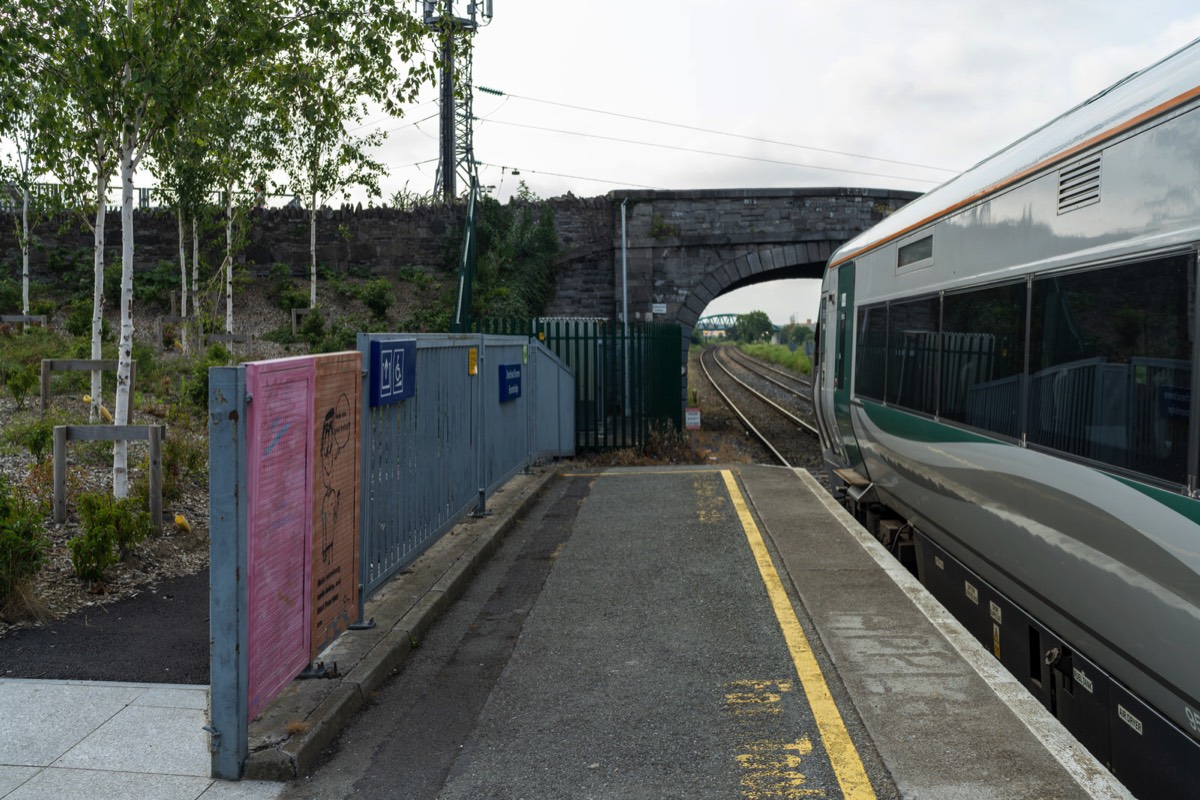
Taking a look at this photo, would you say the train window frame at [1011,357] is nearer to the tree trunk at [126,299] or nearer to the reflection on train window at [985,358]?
the reflection on train window at [985,358]

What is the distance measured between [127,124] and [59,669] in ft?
17.2

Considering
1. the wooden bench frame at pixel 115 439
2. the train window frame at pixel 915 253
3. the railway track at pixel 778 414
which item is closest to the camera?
the train window frame at pixel 915 253

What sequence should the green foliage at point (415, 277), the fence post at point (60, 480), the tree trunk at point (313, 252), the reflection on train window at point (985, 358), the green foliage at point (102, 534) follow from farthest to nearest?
the green foliage at point (415, 277)
the tree trunk at point (313, 252)
the fence post at point (60, 480)
the green foliage at point (102, 534)
the reflection on train window at point (985, 358)

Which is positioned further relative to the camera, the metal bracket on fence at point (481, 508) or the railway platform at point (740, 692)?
the metal bracket on fence at point (481, 508)

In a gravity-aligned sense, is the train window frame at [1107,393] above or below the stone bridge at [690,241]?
→ below

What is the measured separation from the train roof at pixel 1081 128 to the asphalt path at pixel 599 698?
2842 mm

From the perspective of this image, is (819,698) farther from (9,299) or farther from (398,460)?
(9,299)

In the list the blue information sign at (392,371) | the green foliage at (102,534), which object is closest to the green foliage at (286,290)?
the green foliage at (102,534)

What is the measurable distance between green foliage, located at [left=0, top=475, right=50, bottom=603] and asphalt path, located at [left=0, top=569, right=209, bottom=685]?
0.36 m

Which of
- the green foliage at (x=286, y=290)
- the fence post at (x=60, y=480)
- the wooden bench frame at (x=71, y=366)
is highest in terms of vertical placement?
the green foliage at (x=286, y=290)

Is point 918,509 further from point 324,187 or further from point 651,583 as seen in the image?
point 324,187

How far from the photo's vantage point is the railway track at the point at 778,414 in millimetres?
19500

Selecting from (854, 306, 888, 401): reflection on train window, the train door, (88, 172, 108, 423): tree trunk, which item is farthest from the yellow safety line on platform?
(88, 172, 108, 423): tree trunk

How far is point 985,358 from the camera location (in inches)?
239
